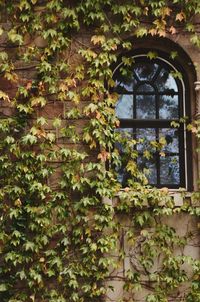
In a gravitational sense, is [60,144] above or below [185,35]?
below

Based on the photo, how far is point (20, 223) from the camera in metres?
7.03

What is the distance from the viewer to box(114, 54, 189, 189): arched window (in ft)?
25.0

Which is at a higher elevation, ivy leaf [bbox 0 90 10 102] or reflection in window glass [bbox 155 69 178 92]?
reflection in window glass [bbox 155 69 178 92]

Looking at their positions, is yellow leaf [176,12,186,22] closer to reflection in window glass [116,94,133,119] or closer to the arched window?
the arched window

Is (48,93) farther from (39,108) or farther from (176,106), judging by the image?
(176,106)

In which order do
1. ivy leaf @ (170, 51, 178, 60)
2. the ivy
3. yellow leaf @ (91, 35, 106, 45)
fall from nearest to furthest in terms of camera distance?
the ivy → yellow leaf @ (91, 35, 106, 45) → ivy leaf @ (170, 51, 178, 60)

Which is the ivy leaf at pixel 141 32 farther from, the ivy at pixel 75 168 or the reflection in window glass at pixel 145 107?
the reflection in window glass at pixel 145 107

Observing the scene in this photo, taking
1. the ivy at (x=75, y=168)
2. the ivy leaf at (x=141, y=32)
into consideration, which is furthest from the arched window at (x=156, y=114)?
the ivy leaf at (x=141, y=32)

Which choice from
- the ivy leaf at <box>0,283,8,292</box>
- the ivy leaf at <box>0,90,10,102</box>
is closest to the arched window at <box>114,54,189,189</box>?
the ivy leaf at <box>0,90,10,102</box>

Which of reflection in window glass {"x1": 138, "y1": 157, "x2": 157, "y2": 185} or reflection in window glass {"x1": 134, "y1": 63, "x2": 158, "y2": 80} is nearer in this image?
reflection in window glass {"x1": 138, "y1": 157, "x2": 157, "y2": 185}

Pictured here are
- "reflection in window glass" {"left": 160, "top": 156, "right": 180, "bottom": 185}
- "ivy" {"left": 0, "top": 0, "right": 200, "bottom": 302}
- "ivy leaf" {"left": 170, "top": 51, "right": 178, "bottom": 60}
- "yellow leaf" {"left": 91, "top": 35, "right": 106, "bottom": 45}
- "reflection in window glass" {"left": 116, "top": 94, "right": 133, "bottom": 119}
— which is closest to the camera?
"ivy" {"left": 0, "top": 0, "right": 200, "bottom": 302}

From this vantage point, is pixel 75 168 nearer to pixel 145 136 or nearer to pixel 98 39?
pixel 145 136

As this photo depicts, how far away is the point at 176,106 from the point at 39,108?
179 centimetres

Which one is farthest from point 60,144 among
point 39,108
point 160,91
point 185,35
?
point 185,35
